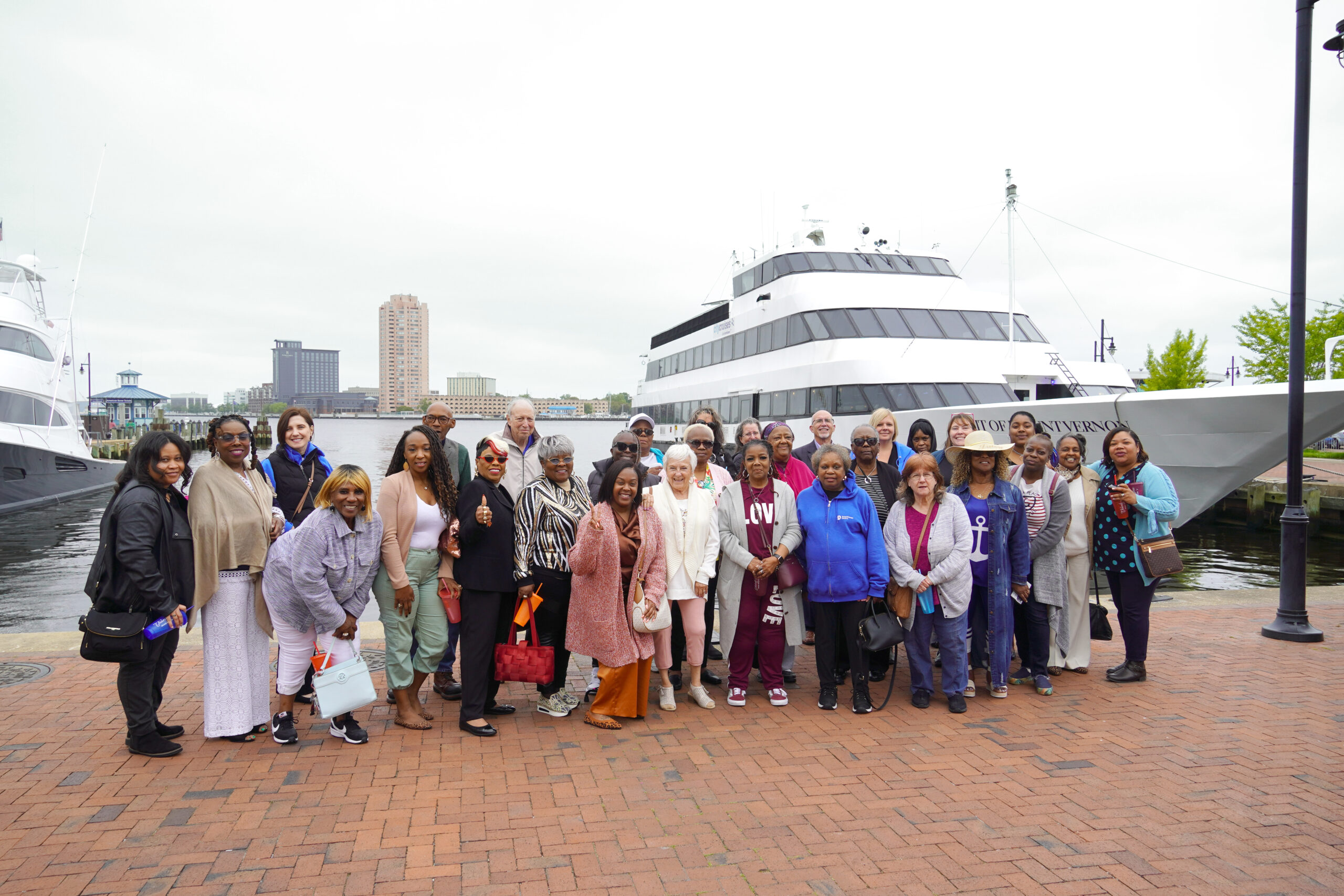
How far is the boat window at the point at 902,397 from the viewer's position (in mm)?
15281

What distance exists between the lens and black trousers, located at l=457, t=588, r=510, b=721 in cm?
493

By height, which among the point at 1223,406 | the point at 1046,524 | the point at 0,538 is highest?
the point at 1223,406

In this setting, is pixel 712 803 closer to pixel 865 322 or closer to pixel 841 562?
pixel 841 562

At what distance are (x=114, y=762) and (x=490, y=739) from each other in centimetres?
203

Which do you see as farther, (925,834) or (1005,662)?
(1005,662)

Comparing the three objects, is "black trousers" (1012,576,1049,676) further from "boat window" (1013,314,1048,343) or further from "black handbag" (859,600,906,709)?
"boat window" (1013,314,1048,343)

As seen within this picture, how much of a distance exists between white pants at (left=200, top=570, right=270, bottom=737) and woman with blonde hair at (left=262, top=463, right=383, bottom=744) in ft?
0.51

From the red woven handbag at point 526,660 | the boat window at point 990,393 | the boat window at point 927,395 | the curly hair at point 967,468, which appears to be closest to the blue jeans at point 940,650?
the curly hair at point 967,468

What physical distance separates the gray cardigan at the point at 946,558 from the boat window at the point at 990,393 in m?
10.4

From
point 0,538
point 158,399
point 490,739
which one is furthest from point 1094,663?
point 158,399

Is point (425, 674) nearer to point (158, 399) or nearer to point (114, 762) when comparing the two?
point (114, 762)

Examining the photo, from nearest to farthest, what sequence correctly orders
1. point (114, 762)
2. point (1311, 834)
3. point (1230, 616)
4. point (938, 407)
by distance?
point (1311, 834), point (114, 762), point (1230, 616), point (938, 407)

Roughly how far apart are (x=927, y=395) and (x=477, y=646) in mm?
12403

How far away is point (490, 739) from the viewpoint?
189 inches
